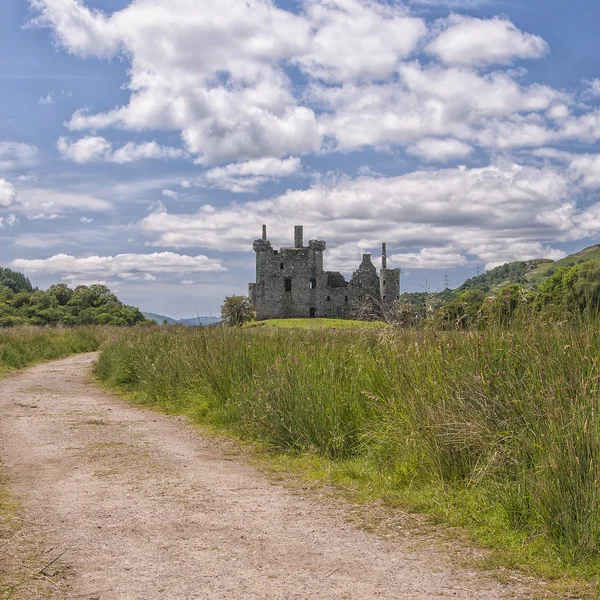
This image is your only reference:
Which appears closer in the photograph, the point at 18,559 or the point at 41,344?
the point at 18,559

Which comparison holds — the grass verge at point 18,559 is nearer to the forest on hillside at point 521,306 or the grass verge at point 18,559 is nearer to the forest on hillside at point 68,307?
the forest on hillside at point 521,306

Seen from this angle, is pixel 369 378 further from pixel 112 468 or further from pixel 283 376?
pixel 112 468

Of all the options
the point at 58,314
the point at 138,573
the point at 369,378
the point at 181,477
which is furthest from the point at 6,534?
the point at 58,314

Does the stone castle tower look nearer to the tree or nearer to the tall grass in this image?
the tree

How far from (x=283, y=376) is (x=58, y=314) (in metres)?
47.2

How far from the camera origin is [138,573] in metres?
4.20

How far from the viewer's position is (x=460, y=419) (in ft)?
19.6

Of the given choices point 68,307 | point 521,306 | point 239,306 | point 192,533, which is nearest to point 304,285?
point 239,306

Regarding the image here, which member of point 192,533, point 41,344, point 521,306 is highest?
point 521,306

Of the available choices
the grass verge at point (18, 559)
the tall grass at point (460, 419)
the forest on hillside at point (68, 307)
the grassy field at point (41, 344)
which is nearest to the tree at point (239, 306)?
the forest on hillside at point (68, 307)

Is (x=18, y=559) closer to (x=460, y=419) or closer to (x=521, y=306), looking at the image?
(x=460, y=419)

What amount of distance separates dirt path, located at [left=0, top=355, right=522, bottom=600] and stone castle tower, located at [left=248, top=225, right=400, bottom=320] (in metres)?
65.9

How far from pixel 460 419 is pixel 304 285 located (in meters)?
69.0

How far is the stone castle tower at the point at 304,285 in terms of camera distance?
74.4 metres
